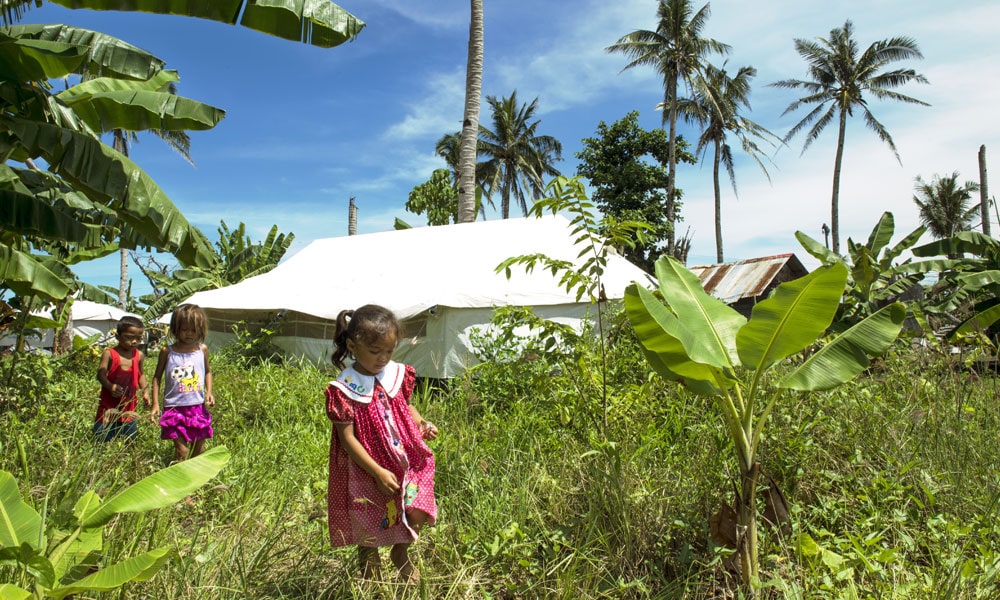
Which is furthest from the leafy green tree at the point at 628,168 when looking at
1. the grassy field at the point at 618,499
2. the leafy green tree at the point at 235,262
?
the grassy field at the point at 618,499

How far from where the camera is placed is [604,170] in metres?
24.6

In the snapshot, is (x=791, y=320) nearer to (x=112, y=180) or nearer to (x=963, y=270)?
(x=112, y=180)

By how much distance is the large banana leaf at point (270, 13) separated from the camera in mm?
4211

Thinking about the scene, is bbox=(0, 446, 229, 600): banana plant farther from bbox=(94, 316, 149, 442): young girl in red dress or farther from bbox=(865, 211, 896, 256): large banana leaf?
bbox=(865, 211, 896, 256): large banana leaf

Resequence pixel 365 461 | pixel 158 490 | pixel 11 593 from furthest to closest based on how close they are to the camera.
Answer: pixel 365 461 < pixel 158 490 < pixel 11 593

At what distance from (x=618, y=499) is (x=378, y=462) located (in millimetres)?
1146

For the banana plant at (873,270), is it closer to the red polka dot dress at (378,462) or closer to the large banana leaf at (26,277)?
the red polka dot dress at (378,462)

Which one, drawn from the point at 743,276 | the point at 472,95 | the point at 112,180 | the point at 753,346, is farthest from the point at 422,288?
the point at 743,276

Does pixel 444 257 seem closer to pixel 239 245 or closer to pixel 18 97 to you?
pixel 18 97

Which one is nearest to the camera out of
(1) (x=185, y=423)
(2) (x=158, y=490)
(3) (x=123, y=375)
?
(2) (x=158, y=490)

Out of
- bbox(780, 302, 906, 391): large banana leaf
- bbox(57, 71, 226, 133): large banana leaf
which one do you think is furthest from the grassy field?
bbox(57, 71, 226, 133): large banana leaf

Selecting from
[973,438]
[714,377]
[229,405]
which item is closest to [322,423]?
[229,405]

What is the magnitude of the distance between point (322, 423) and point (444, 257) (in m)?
5.23

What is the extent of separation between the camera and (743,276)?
16.5 meters
